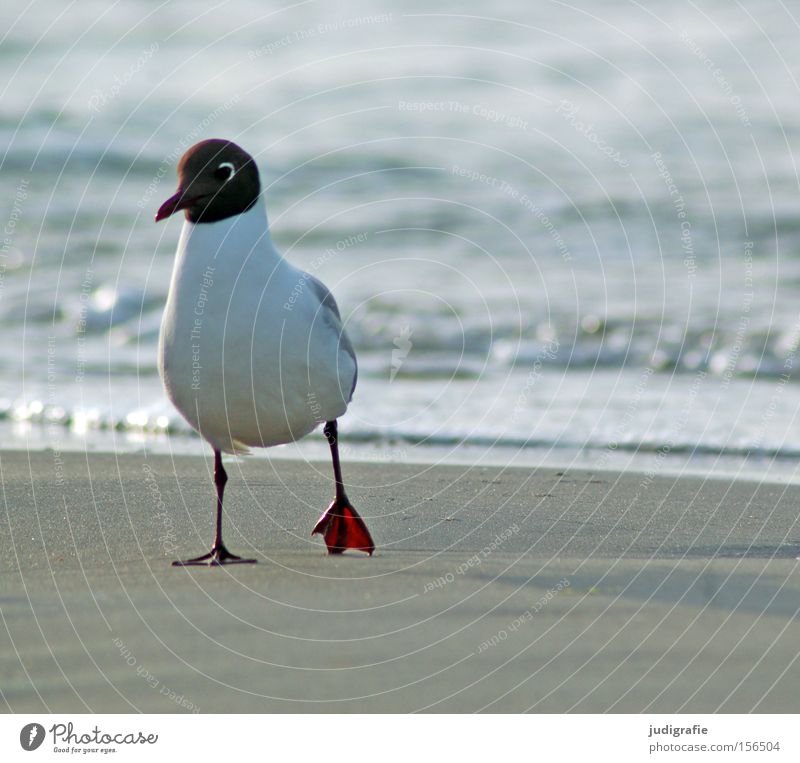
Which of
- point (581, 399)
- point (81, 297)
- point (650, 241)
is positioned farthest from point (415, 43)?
point (581, 399)

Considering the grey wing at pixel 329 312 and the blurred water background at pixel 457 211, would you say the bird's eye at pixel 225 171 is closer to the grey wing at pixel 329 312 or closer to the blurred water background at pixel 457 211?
the grey wing at pixel 329 312

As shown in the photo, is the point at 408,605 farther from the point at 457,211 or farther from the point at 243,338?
the point at 457,211

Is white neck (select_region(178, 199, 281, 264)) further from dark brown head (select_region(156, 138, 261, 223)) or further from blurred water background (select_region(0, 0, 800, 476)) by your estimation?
blurred water background (select_region(0, 0, 800, 476))

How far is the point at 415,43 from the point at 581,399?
12.9 metres

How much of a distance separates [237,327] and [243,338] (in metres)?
0.05

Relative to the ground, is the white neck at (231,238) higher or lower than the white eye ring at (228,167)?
lower

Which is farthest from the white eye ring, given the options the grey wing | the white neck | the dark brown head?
the grey wing

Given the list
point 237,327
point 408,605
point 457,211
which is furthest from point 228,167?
point 457,211

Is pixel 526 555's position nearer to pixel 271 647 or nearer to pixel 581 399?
pixel 271 647

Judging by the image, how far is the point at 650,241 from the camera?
15.0 m

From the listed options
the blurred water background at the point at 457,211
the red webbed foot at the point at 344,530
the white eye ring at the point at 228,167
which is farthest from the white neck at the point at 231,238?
the blurred water background at the point at 457,211

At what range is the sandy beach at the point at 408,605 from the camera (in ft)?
12.5

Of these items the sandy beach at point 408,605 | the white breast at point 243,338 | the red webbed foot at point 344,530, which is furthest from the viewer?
the red webbed foot at point 344,530

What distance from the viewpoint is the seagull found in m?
4.79
